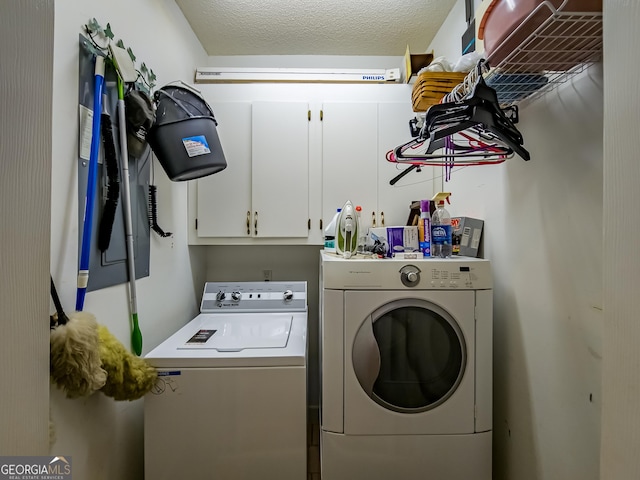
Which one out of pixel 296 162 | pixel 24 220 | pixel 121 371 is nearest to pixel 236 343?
pixel 121 371

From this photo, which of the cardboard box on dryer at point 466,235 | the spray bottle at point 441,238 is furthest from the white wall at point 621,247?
the cardboard box on dryer at point 466,235

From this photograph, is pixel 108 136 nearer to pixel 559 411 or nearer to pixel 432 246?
pixel 432 246

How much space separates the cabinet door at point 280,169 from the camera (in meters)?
1.92

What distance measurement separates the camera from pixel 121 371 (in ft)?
3.41

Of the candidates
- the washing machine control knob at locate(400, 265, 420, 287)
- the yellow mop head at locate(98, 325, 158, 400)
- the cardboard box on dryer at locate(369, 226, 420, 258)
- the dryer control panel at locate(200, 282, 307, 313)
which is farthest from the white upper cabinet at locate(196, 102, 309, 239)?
the yellow mop head at locate(98, 325, 158, 400)

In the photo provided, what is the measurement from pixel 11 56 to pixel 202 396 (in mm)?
1184

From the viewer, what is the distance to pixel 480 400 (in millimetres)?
1253

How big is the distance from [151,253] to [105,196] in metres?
0.45

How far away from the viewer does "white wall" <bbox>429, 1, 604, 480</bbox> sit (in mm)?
906

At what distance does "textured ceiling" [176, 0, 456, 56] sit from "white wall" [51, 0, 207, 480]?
223 mm

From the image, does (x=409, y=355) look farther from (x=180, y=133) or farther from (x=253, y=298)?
(x=180, y=133)

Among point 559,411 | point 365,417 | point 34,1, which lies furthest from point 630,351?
point 34,1

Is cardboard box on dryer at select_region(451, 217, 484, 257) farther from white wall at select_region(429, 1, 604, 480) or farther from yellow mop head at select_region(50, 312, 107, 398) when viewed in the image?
yellow mop head at select_region(50, 312, 107, 398)

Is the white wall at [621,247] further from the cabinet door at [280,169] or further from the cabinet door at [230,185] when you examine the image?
the cabinet door at [230,185]
